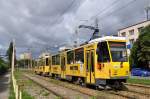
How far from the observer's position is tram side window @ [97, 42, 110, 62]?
2055 centimetres

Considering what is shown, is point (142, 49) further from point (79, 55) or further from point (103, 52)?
point (103, 52)

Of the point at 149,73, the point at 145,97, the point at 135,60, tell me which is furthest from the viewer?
the point at 135,60

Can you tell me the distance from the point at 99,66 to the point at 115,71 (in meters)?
1.25

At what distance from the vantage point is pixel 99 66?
2106cm

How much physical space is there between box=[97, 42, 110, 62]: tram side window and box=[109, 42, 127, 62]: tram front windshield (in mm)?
319

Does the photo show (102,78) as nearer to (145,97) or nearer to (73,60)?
(145,97)

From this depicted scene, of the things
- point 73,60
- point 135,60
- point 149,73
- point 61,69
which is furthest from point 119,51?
point 135,60

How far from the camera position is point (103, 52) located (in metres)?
20.9

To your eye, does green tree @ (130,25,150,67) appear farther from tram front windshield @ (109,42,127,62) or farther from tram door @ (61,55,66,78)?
tram front windshield @ (109,42,127,62)

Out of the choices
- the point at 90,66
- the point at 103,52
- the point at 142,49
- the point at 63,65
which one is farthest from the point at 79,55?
the point at 142,49

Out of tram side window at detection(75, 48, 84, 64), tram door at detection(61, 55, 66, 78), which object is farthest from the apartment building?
tram side window at detection(75, 48, 84, 64)

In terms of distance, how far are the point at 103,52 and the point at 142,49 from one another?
126 ft

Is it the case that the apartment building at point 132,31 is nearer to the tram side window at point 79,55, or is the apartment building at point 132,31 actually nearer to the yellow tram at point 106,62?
the tram side window at point 79,55

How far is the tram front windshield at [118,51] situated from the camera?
2050 centimetres
